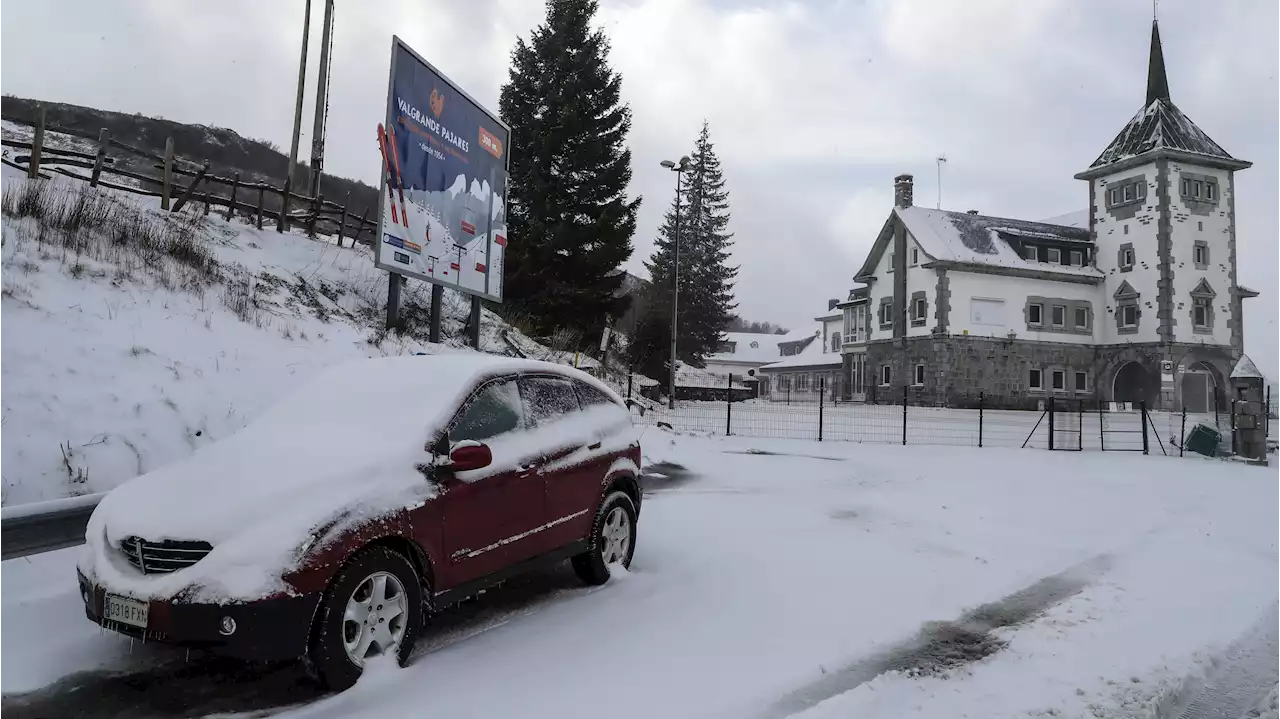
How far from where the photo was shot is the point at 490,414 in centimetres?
479

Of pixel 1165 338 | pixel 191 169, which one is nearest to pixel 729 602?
pixel 191 169

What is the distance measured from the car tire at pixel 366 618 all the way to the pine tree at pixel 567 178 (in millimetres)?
22506

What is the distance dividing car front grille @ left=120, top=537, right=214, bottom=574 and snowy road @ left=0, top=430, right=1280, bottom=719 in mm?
681

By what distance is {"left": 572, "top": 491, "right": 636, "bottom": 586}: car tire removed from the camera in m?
5.73

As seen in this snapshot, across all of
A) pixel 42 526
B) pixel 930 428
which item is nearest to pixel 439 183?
pixel 42 526

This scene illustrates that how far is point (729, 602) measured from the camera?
18.0 ft

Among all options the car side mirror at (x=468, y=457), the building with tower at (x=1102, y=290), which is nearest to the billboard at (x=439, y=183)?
the car side mirror at (x=468, y=457)

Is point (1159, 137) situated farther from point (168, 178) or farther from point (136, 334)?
point (136, 334)

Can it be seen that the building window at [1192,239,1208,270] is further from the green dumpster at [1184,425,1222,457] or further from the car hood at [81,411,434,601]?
the car hood at [81,411,434,601]

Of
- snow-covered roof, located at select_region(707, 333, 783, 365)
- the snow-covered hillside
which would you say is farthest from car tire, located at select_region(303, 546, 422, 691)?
snow-covered roof, located at select_region(707, 333, 783, 365)

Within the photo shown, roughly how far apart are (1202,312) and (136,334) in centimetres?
4854

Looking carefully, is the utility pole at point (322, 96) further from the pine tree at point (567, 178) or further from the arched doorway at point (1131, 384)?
the arched doorway at point (1131, 384)

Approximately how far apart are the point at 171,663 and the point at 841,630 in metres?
4.05

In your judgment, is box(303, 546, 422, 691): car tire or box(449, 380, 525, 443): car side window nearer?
box(303, 546, 422, 691): car tire
